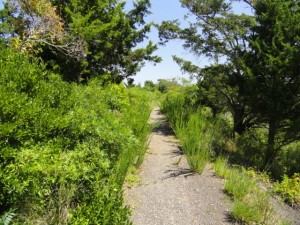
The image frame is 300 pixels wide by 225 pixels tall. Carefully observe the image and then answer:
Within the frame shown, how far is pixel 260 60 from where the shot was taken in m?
8.27

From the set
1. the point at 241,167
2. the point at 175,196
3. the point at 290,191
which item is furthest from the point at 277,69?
the point at 175,196

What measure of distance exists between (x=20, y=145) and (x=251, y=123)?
886 centimetres

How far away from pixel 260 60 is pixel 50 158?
257 inches

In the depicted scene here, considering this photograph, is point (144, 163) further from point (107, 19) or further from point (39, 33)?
point (107, 19)

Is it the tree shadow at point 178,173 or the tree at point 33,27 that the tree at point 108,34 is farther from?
the tree shadow at point 178,173

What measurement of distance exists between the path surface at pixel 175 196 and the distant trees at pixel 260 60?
2409 mm

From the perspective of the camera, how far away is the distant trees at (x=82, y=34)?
9.24 metres

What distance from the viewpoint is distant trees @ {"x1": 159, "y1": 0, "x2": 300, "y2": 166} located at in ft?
24.8

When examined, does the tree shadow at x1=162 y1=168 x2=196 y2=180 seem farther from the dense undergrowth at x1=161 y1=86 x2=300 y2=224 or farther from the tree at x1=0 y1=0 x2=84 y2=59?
the tree at x1=0 y1=0 x2=84 y2=59

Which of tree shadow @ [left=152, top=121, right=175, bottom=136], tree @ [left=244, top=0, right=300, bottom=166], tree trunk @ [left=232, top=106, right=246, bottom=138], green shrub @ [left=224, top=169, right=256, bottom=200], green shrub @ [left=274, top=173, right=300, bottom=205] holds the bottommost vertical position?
green shrub @ [left=274, top=173, right=300, bottom=205]

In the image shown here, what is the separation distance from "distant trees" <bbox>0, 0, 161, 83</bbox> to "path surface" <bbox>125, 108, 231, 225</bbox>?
16.4ft

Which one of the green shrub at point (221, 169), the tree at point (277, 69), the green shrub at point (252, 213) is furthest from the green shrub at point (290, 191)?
the tree at point (277, 69)

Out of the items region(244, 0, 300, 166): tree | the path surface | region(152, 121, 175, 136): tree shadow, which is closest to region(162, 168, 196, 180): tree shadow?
the path surface

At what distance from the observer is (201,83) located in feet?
40.0
